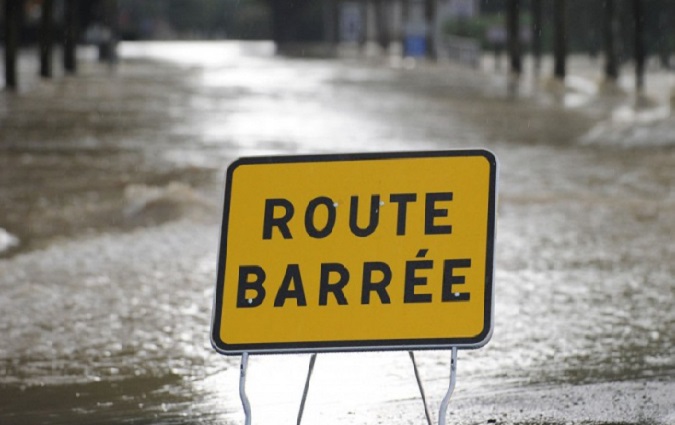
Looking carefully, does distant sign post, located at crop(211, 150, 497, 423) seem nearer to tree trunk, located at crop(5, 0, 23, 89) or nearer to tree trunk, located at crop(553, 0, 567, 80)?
tree trunk, located at crop(5, 0, 23, 89)

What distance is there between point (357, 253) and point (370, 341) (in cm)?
31

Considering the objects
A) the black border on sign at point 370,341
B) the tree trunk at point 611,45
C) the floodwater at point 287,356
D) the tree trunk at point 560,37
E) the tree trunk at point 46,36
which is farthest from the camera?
the tree trunk at point 46,36

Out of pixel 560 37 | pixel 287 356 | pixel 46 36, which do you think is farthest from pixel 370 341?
pixel 46 36

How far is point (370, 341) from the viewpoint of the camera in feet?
17.5

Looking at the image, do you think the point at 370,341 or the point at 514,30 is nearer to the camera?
the point at 370,341

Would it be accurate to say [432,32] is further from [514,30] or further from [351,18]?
[351,18]

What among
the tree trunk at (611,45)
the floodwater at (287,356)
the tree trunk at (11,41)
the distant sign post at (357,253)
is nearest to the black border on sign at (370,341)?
the distant sign post at (357,253)

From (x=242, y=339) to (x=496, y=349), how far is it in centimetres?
243

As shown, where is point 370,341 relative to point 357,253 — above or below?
below

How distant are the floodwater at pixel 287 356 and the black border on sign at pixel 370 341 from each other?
853mm

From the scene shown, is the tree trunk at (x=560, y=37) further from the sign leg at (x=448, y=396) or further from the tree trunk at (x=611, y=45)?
the sign leg at (x=448, y=396)

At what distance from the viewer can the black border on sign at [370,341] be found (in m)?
5.28

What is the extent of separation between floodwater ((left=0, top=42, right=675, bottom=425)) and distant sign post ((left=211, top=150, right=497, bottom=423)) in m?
0.90

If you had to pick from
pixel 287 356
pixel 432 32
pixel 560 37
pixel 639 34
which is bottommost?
pixel 432 32
